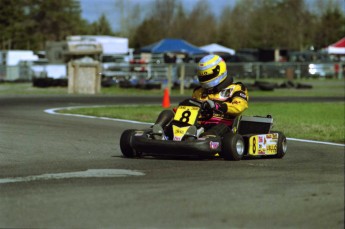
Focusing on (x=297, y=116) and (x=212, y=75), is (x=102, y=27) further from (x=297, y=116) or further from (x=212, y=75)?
(x=212, y=75)

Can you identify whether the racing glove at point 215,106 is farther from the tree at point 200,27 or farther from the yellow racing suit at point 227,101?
the tree at point 200,27

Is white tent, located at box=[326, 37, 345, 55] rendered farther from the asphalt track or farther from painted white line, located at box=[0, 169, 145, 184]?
painted white line, located at box=[0, 169, 145, 184]

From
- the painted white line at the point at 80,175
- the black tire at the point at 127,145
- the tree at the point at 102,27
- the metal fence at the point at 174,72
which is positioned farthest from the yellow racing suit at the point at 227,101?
the tree at the point at 102,27

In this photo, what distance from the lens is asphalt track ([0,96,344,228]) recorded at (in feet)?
19.2

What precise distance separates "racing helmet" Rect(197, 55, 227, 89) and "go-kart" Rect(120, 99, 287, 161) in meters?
0.52

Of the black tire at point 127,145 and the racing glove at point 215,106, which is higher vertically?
the racing glove at point 215,106

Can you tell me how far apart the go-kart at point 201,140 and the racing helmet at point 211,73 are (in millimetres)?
521

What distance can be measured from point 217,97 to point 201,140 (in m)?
1.12

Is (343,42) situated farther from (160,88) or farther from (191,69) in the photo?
(160,88)

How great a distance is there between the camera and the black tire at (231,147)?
9.80m

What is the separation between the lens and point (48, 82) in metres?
36.7

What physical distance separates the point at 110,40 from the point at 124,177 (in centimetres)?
4407

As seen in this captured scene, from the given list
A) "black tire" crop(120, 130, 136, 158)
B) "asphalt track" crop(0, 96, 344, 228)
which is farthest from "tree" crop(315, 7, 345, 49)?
"black tire" crop(120, 130, 136, 158)

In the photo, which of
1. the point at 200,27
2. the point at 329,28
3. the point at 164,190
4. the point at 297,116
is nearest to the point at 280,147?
the point at 164,190
